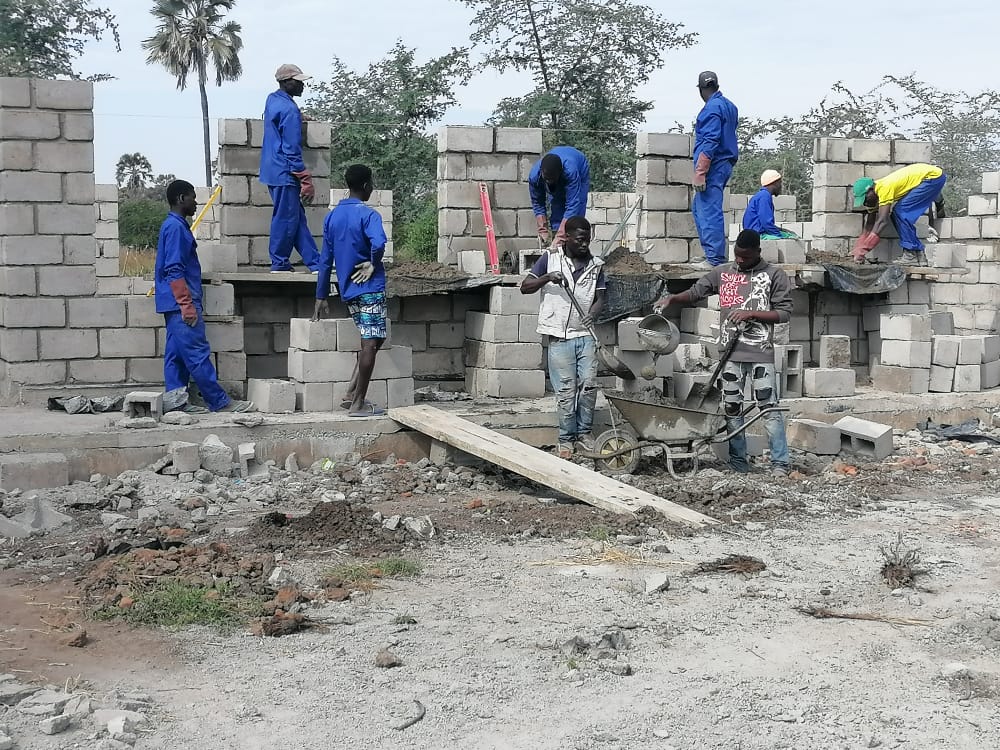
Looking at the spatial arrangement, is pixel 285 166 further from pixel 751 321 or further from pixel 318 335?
pixel 751 321

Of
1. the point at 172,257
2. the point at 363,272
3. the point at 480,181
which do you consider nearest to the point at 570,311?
the point at 363,272

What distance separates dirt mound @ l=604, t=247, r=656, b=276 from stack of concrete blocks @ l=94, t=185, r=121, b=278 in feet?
32.9

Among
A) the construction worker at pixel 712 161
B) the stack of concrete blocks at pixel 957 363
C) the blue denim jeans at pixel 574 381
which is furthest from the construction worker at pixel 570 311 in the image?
the stack of concrete blocks at pixel 957 363

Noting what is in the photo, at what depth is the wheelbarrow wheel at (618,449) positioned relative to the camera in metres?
8.15

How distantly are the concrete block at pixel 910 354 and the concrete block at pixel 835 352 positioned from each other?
0.51 m

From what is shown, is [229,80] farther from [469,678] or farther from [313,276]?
[469,678]

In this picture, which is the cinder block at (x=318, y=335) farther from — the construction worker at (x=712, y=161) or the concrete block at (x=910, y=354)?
the concrete block at (x=910, y=354)

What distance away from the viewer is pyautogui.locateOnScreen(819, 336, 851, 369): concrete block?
1070cm

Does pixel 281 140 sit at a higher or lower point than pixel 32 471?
higher

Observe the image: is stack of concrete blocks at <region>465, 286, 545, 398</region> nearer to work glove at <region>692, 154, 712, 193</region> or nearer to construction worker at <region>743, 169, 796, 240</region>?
work glove at <region>692, 154, 712, 193</region>

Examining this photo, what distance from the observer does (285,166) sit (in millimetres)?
9906

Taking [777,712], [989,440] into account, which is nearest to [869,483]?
[989,440]

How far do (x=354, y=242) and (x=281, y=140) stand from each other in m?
1.79

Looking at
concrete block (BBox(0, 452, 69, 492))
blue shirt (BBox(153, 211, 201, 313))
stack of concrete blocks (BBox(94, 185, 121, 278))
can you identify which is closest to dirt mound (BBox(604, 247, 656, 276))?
blue shirt (BBox(153, 211, 201, 313))
